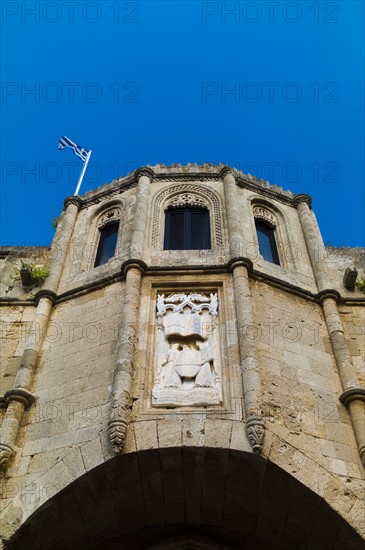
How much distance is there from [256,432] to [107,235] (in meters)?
7.73

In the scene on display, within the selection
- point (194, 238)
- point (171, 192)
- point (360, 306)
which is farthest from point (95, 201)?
point (360, 306)

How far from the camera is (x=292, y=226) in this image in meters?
15.0

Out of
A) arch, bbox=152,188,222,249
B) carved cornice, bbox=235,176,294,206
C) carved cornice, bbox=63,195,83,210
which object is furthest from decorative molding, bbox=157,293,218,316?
carved cornice, bbox=63,195,83,210

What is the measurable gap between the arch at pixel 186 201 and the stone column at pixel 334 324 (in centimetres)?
238

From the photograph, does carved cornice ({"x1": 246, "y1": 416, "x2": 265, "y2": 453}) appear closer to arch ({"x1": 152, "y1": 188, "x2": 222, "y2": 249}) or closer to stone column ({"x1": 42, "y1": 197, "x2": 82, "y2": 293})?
stone column ({"x1": 42, "y1": 197, "x2": 82, "y2": 293})

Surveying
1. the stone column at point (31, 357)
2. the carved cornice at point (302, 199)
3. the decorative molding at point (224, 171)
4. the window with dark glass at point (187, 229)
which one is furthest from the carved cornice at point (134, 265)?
the carved cornice at point (302, 199)

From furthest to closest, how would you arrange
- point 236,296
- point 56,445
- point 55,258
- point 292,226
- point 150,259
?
point 292,226 < point 55,258 < point 150,259 < point 236,296 < point 56,445

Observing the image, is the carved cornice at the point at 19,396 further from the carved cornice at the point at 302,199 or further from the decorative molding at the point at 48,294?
the carved cornice at the point at 302,199

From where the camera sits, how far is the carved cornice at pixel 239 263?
1191cm

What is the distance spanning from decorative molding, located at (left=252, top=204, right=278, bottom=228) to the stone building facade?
5.91 feet

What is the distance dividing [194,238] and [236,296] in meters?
3.17

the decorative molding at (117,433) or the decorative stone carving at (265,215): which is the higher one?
the decorative stone carving at (265,215)

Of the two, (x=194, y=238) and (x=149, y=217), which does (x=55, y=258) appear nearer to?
(x=149, y=217)

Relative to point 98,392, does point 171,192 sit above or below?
above
